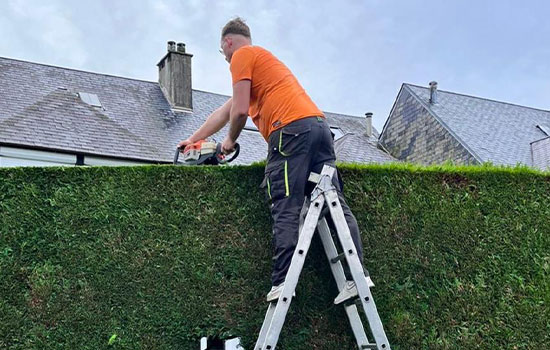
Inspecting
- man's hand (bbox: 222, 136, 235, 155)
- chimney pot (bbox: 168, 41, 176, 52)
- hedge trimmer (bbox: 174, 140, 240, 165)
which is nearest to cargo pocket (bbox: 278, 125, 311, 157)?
man's hand (bbox: 222, 136, 235, 155)

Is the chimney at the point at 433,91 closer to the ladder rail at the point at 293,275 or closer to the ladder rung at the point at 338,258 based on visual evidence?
the ladder rung at the point at 338,258

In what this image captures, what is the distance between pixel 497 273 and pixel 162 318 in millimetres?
1996

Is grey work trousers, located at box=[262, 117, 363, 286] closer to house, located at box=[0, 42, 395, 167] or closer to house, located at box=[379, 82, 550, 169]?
house, located at box=[0, 42, 395, 167]

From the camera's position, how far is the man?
2883mm

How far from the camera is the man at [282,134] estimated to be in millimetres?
2883

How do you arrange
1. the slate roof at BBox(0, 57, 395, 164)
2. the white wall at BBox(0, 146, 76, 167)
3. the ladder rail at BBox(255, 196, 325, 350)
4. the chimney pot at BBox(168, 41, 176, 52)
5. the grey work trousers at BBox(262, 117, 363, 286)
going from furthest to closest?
the chimney pot at BBox(168, 41, 176, 52) → the slate roof at BBox(0, 57, 395, 164) → the white wall at BBox(0, 146, 76, 167) → the grey work trousers at BBox(262, 117, 363, 286) → the ladder rail at BBox(255, 196, 325, 350)

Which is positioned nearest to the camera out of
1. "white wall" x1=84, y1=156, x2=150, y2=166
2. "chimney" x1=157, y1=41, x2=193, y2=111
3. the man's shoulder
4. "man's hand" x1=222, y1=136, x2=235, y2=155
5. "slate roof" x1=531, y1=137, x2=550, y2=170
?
the man's shoulder

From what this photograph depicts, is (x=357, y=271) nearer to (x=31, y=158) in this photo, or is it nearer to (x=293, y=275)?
(x=293, y=275)

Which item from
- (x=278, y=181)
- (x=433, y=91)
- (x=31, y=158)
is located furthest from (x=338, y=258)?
(x=433, y=91)

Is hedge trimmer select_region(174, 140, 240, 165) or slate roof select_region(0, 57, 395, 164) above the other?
slate roof select_region(0, 57, 395, 164)

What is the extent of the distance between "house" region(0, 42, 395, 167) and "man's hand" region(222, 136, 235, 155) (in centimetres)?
982

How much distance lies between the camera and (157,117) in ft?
53.2

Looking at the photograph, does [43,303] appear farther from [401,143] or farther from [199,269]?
[401,143]

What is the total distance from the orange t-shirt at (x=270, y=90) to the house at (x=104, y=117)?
10048 millimetres
